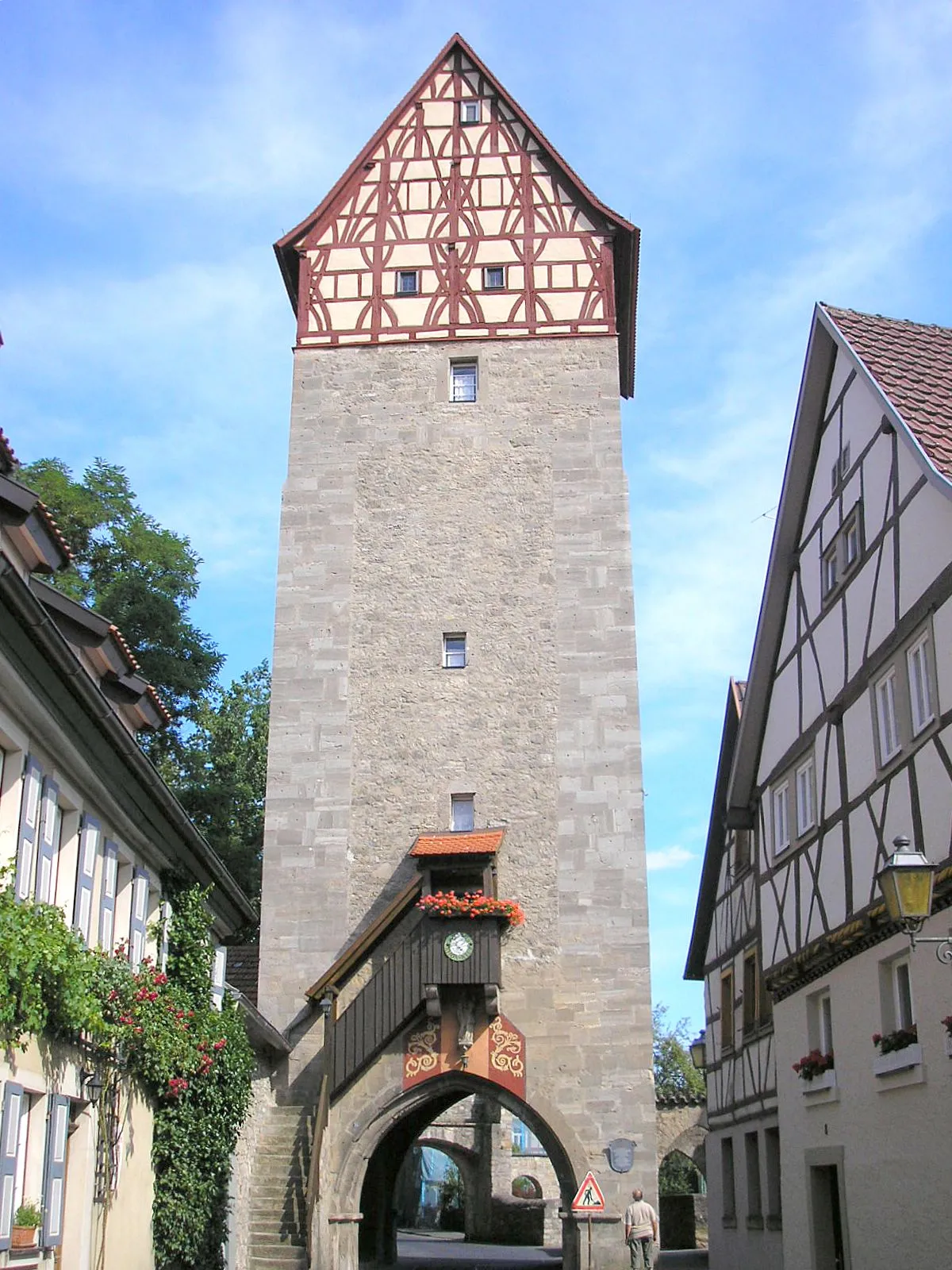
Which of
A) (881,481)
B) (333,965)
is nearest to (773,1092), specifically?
(333,965)

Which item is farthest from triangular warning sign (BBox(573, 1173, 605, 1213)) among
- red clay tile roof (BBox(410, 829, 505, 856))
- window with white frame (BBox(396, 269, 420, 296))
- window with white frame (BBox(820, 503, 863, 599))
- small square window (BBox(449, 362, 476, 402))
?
window with white frame (BBox(396, 269, 420, 296))

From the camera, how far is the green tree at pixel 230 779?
85.8 feet

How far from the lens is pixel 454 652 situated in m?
21.0

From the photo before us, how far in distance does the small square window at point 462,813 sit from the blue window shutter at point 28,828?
10.5 metres

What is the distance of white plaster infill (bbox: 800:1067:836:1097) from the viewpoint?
13.2 meters

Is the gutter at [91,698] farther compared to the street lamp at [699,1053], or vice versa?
the street lamp at [699,1053]

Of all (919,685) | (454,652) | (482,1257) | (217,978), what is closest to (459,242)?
(454,652)

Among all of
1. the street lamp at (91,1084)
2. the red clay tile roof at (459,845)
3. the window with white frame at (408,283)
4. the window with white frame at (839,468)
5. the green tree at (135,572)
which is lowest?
the street lamp at (91,1084)

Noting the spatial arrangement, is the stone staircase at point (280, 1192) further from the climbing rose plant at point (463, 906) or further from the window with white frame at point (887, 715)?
the window with white frame at point (887, 715)

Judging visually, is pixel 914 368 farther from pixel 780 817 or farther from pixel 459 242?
pixel 459 242

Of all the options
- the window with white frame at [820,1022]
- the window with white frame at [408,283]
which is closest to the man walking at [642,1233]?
the window with white frame at [820,1022]

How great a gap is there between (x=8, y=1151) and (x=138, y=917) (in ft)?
12.0

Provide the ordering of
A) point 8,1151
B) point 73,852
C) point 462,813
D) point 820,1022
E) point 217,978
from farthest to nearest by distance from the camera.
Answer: point 462,813 → point 217,978 → point 820,1022 → point 73,852 → point 8,1151

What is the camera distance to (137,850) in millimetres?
12859
